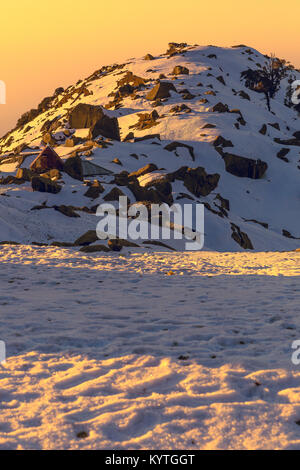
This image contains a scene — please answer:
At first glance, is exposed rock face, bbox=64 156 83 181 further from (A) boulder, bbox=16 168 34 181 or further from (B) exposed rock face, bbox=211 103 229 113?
(B) exposed rock face, bbox=211 103 229 113

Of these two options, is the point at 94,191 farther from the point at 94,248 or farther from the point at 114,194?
the point at 94,248

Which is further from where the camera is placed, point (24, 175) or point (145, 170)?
point (145, 170)

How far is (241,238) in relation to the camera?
23.7m

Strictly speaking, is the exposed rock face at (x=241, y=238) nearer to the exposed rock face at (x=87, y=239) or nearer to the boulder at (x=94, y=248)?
the exposed rock face at (x=87, y=239)

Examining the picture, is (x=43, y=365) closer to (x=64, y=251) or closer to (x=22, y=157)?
(x=64, y=251)

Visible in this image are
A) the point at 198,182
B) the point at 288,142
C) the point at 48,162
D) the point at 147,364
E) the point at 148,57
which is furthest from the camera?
the point at 148,57

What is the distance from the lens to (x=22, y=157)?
36.4 meters

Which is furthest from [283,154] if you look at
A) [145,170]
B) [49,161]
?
[49,161]

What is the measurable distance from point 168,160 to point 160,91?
22244 mm

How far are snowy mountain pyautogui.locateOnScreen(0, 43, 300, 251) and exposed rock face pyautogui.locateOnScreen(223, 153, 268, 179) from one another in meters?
0.09

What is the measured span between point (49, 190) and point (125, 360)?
20.6 meters

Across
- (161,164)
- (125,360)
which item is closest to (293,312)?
(125,360)

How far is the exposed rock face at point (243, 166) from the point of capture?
39.7 metres

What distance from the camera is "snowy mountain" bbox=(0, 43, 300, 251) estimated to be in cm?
2195
